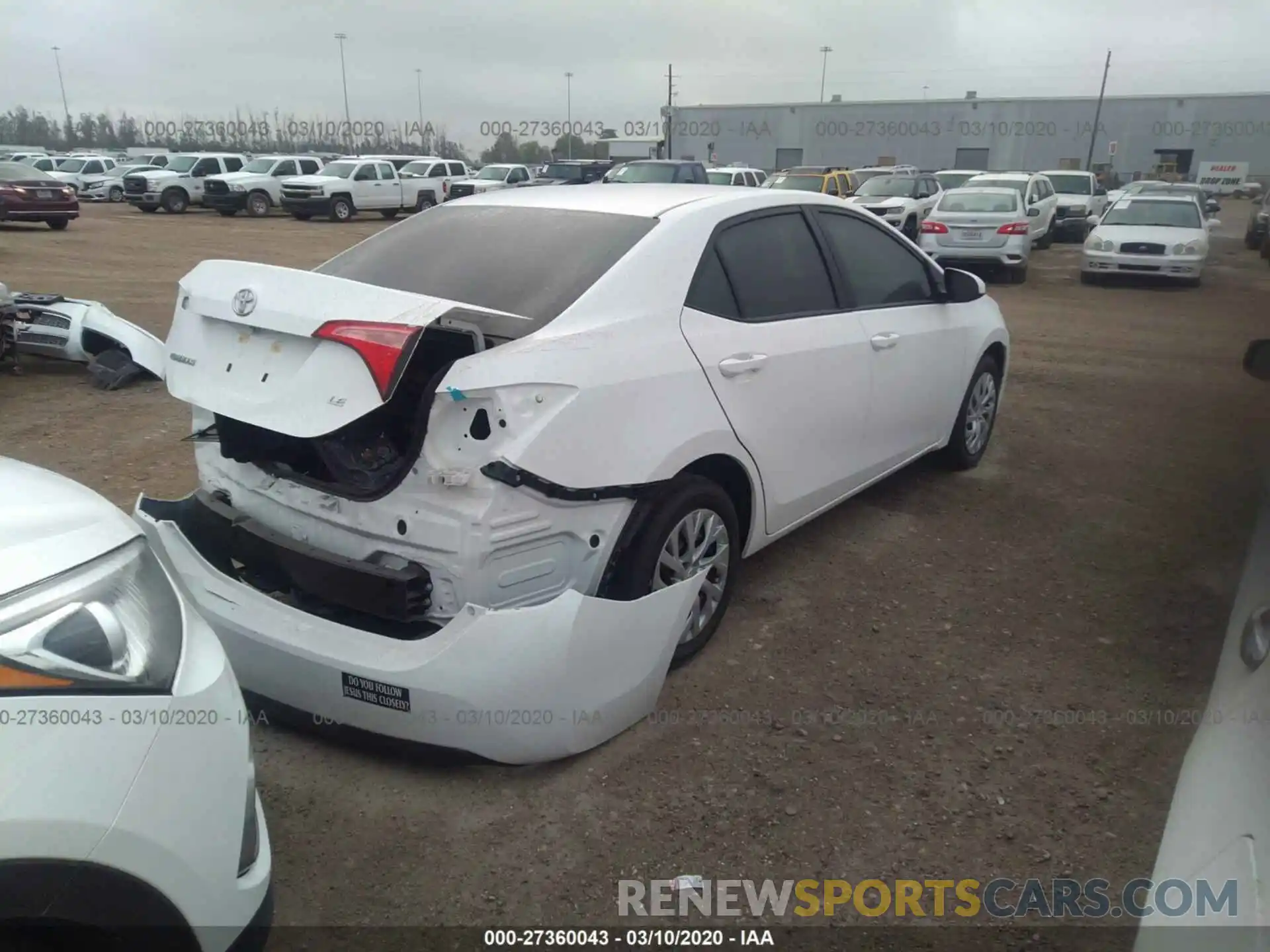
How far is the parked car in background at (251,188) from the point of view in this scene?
85.7 feet

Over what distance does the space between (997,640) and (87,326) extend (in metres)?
7.34

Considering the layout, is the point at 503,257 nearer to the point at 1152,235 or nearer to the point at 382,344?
the point at 382,344

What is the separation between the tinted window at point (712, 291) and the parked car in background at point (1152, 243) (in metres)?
13.8

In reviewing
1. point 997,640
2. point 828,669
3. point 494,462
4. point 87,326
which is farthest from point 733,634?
point 87,326

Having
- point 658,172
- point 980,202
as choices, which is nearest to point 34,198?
point 658,172

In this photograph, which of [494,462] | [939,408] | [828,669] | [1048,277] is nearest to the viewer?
[494,462]

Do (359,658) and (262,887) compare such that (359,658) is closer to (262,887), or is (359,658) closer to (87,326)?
(262,887)

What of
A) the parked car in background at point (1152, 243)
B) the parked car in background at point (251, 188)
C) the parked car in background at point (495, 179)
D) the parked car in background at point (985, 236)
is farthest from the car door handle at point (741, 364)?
the parked car in background at point (495, 179)

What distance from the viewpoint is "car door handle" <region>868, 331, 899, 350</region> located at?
4250mm

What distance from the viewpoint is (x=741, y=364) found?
11.3ft

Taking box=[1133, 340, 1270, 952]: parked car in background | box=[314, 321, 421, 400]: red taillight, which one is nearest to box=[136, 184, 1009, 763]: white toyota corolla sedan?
box=[314, 321, 421, 400]: red taillight

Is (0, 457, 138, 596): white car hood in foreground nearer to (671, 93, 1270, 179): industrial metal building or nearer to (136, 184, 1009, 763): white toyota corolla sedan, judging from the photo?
(136, 184, 1009, 763): white toyota corolla sedan

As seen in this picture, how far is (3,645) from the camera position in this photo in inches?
60.9

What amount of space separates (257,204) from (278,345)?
1054 inches
